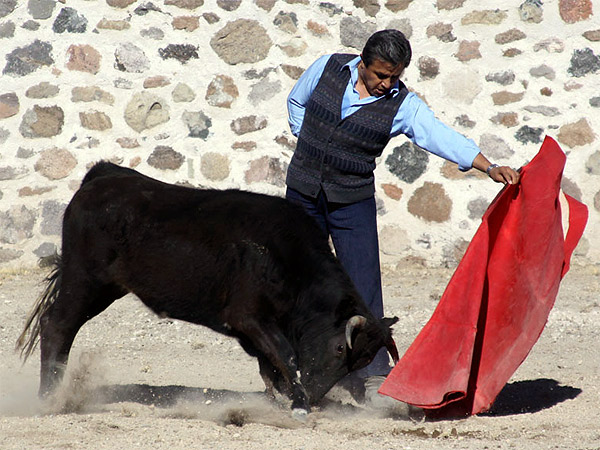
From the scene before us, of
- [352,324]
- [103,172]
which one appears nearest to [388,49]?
[352,324]

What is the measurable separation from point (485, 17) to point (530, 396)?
3.79m

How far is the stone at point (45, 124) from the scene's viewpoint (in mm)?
7465

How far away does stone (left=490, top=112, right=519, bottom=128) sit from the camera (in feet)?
24.2

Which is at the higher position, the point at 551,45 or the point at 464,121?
the point at 551,45

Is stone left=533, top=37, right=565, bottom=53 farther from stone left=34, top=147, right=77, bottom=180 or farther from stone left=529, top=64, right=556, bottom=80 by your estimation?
stone left=34, top=147, right=77, bottom=180

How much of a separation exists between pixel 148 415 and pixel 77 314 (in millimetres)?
692

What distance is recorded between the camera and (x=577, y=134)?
7328 mm

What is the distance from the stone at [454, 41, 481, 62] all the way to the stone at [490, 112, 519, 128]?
53 centimetres

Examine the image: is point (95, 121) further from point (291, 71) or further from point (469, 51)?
point (469, 51)

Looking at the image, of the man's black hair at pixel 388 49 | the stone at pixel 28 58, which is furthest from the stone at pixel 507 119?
the stone at pixel 28 58

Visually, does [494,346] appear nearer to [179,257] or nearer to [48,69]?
[179,257]

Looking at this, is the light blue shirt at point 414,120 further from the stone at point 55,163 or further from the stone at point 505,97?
the stone at point 55,163

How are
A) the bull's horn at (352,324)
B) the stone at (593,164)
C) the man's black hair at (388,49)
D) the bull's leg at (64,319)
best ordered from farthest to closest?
the stone at (593,164), the bull's leg at (64,319), the man's black hair at (388,49), the bull's horn at (352,324)

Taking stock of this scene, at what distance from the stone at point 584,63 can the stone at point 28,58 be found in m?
4.35
